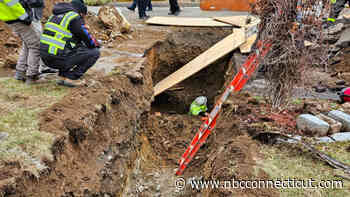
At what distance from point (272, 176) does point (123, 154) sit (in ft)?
7.21

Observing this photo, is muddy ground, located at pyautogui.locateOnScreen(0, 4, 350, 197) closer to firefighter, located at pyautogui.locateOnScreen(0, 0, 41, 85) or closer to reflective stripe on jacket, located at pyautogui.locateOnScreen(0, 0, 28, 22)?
firefighter, located at pyautogui.locateOnScreen(0, 0, 41, 85)

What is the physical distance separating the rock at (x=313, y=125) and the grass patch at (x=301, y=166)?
0.21 m

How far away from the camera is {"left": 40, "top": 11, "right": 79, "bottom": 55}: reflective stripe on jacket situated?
3.50 meters

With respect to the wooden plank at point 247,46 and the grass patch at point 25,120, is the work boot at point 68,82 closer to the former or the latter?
the grass patch at point 25,120

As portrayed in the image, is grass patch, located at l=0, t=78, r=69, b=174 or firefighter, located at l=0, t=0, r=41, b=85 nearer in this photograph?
grass patch, located at l=0, t=78, r=69, b=174

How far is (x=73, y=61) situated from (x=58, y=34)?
1.62 ft

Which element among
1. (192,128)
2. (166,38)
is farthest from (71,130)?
(166,38)

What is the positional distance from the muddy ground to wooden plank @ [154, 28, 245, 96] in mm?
323

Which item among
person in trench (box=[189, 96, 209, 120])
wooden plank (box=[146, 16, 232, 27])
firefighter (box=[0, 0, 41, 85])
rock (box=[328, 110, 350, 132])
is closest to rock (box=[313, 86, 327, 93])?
rock (box=[328, 110, 350, 132])

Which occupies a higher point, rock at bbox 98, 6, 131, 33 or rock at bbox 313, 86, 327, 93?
rock at bbox 98, 6, 131, 33

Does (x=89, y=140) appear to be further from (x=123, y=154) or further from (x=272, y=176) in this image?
(x=272, y=176)

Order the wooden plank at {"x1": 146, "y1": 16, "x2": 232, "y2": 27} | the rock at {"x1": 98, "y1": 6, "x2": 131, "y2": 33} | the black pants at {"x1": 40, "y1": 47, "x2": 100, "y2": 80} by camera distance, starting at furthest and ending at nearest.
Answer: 1. the wooden plank at {"x1": 146, "y1": 16, "x2": 232, "y2": 27}
2. the rock at {"x1": 98, "y1": 6, "x2": 131, "y2": 33}
3. the black pants at {"x1": 40, "y1": 47, "x2": 100, "y2": 80}

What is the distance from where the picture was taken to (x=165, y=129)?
A: 6.16 m

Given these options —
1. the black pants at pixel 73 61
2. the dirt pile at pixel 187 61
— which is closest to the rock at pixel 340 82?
the dirt pile at pixel 187 61
